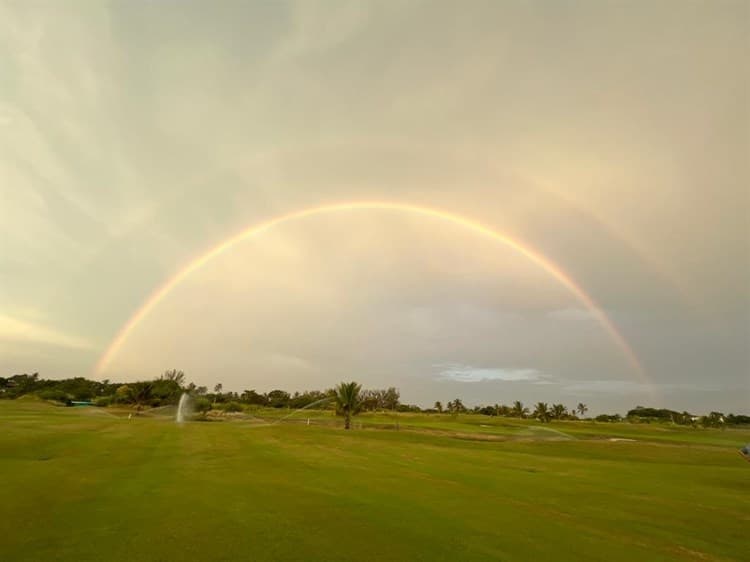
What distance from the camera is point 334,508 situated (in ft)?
49.8

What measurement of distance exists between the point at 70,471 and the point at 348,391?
2262 inches

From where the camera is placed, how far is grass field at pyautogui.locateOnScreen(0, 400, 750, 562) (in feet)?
36.7

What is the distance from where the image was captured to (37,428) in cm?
3434

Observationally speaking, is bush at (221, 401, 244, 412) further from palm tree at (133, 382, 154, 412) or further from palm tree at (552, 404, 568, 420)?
palm tree at (552, 404, 568, 420)

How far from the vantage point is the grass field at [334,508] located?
36.7 ft

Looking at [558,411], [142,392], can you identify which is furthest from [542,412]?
[142,392]

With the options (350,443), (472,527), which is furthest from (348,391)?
(472,527)

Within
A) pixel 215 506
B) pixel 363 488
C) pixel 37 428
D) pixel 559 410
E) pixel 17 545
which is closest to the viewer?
pixel 17 545

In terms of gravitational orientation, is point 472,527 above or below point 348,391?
below

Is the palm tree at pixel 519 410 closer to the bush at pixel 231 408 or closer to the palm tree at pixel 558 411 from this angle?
the palm tree at pixel 558 411

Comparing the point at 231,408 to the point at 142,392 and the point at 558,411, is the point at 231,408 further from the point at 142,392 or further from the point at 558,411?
the point at 558,411

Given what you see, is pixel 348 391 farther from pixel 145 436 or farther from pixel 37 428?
pixel 37 428

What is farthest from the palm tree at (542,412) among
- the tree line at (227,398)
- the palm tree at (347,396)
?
the palm tree at (347,396)

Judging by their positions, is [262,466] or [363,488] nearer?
[363,488]
